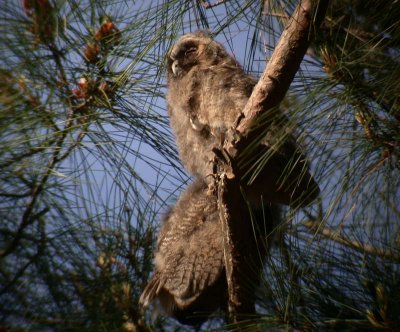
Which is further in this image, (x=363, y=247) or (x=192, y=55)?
(x=192, y=55)

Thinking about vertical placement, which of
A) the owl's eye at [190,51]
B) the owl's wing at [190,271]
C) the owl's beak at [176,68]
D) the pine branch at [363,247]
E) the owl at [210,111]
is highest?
the owl's eye at [190,51]

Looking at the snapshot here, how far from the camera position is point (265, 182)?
89.9 inches

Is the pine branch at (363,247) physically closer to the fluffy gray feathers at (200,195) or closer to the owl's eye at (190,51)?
the fluffy gray feathers at (200,195)

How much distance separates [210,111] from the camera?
243cm

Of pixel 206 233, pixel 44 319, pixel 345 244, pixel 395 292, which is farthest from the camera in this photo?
pixel 206 233

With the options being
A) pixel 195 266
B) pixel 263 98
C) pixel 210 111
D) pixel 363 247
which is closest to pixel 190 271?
pixel 195 266

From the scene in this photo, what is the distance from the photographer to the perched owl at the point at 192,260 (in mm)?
2514

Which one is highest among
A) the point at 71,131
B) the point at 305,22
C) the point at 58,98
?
the point at 58,98

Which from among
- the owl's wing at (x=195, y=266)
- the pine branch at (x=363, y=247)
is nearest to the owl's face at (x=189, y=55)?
the owl's wing at (x=195, y=266)

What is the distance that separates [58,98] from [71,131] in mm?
153

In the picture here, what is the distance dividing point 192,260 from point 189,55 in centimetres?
88

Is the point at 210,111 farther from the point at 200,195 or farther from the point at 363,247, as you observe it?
the point at 363,247

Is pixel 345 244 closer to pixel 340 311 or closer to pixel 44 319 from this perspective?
pixel 340 311

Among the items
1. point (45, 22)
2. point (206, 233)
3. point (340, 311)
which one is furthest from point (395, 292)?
point (45, 22)
